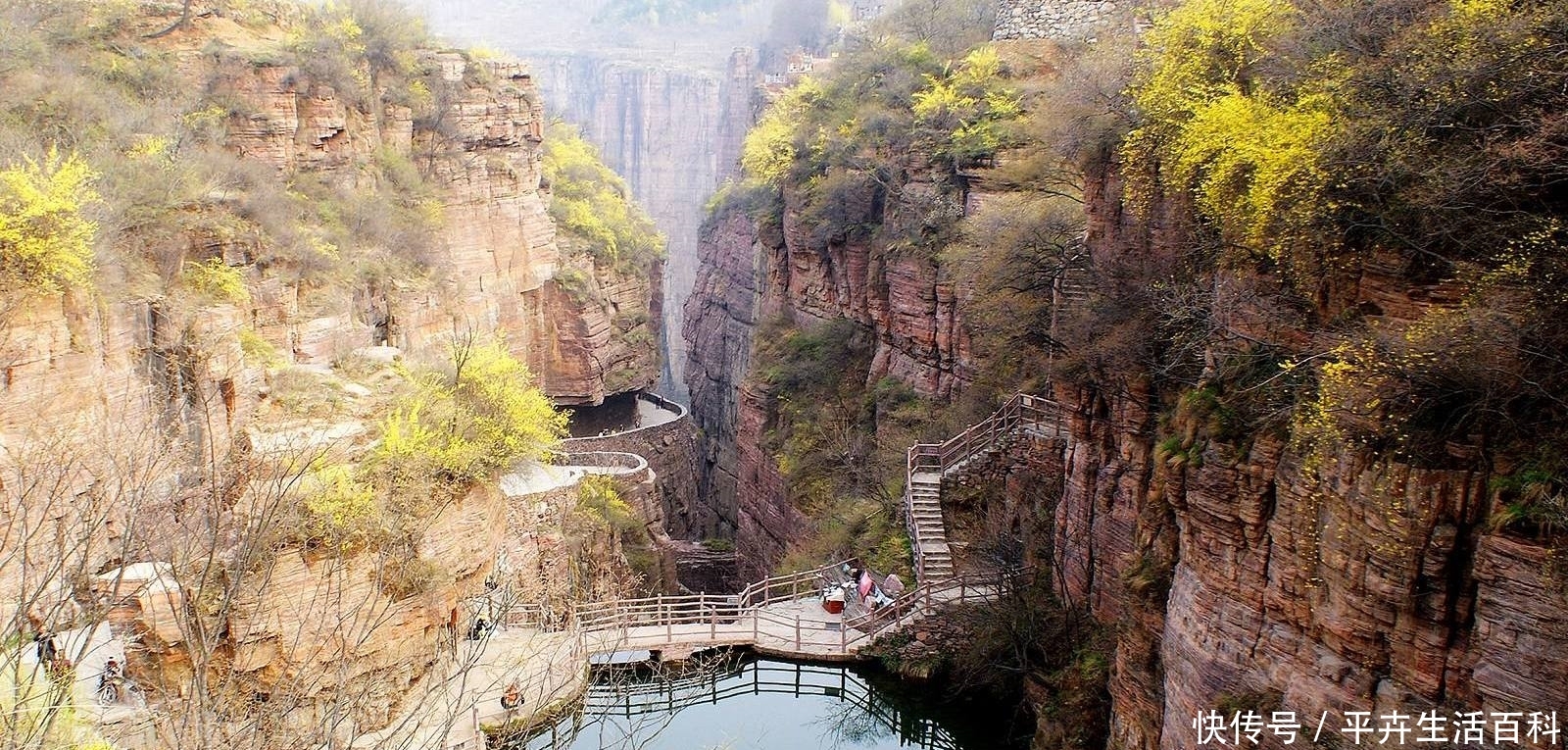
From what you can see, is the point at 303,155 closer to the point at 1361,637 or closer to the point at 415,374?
the point at 415,374

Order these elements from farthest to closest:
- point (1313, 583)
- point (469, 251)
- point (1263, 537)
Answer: point (469, 251) < point (1263, 537) < point (1313, 583)

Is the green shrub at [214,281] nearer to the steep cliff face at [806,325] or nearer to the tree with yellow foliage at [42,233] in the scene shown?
the tree with yellow foliage at [42,233]

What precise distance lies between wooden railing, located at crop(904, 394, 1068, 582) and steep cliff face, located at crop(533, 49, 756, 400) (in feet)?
198

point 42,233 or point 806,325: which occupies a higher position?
point 42,233

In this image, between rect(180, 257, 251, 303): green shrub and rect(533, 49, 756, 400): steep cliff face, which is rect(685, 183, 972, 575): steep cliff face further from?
rect(533, 49, 756, 400): steep cliff face

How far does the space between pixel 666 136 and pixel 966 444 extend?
70.8 m

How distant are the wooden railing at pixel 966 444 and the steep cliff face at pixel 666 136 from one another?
60.3m

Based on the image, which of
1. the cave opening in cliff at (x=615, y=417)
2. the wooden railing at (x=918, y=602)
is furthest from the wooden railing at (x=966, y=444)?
the cave opening in cliff at (x=615, y=417)

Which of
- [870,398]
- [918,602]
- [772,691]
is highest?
[870,398]

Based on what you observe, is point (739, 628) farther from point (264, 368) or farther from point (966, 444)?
A: point (264, 368)

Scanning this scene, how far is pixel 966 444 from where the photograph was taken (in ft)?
75.4

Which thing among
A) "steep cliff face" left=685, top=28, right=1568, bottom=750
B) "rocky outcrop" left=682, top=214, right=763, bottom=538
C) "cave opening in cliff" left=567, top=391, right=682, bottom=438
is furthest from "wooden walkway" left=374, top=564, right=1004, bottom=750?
"cave opening in cliff" left=567, top=391, right=682, bottom=438

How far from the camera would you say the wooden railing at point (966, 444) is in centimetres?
2156

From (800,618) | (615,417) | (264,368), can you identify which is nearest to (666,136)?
(615,417)
